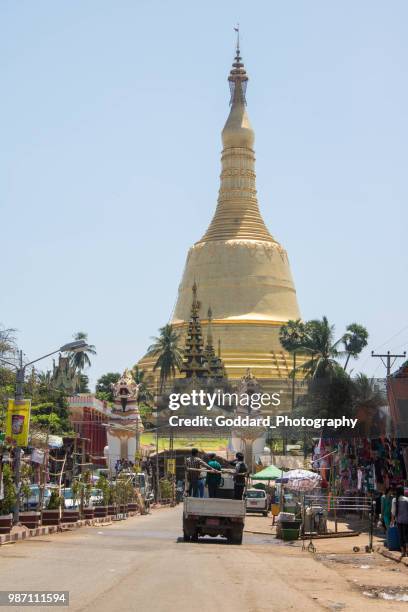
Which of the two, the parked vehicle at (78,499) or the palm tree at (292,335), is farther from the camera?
the palm tree at (292,335)

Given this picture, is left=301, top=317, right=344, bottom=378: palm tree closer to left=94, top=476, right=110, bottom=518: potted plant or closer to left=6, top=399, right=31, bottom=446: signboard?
left=94, top=476, right=110, bottom=518: potted plant

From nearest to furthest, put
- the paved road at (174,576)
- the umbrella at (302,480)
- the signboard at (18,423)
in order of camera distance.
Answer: the paved road at (174,576) < the signboard at (18,423) < the umbrella at (302,480)

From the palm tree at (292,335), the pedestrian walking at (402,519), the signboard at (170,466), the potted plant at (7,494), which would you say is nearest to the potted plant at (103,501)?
the potted plant at (7,494)

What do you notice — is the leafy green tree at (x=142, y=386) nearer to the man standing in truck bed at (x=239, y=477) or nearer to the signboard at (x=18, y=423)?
the signboard at (x=18, y=423)

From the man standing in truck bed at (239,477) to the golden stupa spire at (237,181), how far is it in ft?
235

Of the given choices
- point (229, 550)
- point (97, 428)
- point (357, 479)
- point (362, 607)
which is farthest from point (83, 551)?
point (97, 428)

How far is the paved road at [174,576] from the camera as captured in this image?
39.1 ft

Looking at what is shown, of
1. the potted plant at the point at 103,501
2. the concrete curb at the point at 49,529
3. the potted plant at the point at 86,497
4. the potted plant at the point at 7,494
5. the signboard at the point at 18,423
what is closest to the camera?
the concrete curb at the point at 49,529

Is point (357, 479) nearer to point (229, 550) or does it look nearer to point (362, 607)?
point (229, 550)

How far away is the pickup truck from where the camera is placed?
2266cm

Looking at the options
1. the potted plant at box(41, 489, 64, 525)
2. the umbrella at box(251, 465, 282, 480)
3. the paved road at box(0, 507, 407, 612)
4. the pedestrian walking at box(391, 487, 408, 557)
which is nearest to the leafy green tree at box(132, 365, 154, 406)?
the umbrella at box(251, 465, 282, 480)

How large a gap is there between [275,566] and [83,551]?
358 cm

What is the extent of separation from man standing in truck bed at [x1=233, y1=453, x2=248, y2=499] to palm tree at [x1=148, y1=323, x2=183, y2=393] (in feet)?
213

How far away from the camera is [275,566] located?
17859mm
